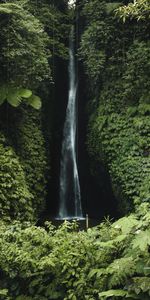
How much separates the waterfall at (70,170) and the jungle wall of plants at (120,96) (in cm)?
99

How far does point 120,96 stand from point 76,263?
8.72 m

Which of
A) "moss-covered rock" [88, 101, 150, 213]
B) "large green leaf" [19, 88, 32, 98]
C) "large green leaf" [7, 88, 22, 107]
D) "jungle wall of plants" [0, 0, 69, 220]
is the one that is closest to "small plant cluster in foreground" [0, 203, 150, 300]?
"jungle wall of plants" [0, 0, 69, 220]

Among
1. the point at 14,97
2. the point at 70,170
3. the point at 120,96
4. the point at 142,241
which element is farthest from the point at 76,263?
the point at 70,170

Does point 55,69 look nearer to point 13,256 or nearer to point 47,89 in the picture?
point 47,89

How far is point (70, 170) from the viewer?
13547mm

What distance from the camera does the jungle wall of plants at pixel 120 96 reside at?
10.2m

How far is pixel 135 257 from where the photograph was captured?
11.7 ft

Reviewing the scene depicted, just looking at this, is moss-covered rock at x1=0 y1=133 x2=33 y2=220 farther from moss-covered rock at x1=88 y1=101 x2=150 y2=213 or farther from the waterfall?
the waterfall

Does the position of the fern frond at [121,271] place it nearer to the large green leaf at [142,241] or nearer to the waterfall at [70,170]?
the large green leaf at [142,241]

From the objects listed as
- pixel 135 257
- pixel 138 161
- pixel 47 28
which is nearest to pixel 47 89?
pixel 47 28

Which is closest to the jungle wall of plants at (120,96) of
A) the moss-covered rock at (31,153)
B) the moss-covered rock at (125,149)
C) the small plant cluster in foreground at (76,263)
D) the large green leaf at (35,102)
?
the moss-covered rock at (125,149)

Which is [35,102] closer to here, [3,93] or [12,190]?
[3,93]

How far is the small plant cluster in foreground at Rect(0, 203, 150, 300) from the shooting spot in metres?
3.52

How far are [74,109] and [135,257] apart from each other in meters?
11.4
